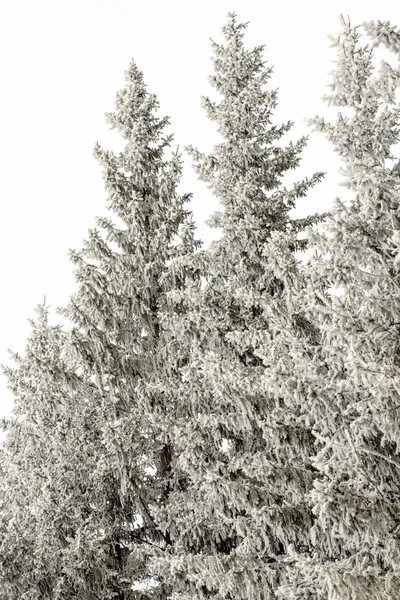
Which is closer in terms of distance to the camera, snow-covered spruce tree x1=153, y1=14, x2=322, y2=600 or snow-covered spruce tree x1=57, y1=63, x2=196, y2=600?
snow-covered spruce tree x1=153, y1=14, x2=322, y2=600

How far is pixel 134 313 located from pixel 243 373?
3.94 meters

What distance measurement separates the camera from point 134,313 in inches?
441

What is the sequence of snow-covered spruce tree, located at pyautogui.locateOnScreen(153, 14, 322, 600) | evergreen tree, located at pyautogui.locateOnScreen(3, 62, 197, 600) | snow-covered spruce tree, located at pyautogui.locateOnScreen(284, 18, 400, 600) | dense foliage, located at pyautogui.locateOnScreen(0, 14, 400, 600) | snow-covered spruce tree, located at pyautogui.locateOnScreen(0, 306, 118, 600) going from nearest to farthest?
snow-covered spruce tree, located at pyautogui.locateOnScreen(284, 18, 400, 600), dense foliage, located at pyautogui.locateOnScreen(0, 14, 400, 600), snow-covered spruce tree, located at pyautogui.locateOnScreen(153, 14, 322, 600), snow-covered spruce tree, located at pyautogui.locateOnScreen(0, 306, 118, 600), evergreen tree, located at pyautogui.locateOnScreen(3, 62, 197, 600)

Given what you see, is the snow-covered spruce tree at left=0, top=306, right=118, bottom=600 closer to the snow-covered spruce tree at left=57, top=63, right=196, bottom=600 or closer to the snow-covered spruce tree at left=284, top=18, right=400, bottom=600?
the snow-covered spruce tree at left=57, top=63, right=196, bottom=600

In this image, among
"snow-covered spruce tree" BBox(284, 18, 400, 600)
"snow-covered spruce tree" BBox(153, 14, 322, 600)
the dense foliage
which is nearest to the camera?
"snow-covered spruce tree" BBox(284, 18, 400, 600)

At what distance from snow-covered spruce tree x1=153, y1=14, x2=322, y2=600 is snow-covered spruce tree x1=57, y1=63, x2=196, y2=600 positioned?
0.76 meters

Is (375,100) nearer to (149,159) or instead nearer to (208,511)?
(149,159)

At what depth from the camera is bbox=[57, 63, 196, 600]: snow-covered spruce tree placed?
1004 centimetres

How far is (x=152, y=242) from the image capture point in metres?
11.6

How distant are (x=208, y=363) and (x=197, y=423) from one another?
49.5 inches

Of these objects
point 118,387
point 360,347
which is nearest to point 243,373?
point 360,347

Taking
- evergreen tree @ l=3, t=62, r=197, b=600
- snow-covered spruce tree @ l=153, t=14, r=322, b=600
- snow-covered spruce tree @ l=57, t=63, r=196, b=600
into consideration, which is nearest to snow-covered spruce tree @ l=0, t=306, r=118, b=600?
evergreen tree @ l=3, t=62, r=197, b=600

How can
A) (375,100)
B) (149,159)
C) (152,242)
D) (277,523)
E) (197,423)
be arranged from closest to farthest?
(277,523)
(375,100)
(197,423)
(152,242)
(149,159)

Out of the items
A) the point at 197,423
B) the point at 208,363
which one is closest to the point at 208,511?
the point at 197,423
